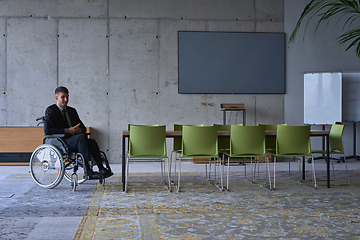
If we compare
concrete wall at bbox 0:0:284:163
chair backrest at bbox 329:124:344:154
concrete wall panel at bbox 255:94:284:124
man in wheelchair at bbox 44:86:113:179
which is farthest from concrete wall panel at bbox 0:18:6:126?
chair backrest at bbox 329:124:344:154

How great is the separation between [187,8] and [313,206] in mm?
5897

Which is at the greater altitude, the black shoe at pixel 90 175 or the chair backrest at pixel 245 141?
the chair backrest at pixel 245 141

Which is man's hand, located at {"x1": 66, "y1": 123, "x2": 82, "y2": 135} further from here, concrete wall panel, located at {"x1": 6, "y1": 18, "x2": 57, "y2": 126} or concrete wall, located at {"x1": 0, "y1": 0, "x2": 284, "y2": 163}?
concrete wall panel, located at {"x1": 6, "y1": 18, "x2": 57, "y2": 126}

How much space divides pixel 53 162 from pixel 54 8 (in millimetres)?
4786

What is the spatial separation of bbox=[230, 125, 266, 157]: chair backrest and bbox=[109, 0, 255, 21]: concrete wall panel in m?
4.43

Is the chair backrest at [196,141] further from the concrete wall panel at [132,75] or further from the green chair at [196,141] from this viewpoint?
the concrete wall panel at [132,75]

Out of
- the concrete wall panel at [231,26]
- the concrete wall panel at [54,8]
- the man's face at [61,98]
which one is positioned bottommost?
the man's face at [61,98]

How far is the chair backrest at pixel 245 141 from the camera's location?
4504 millimetres

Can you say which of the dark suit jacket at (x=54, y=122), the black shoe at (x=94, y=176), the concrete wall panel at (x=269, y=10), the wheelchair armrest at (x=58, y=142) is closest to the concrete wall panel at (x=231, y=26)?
the concrete wall panel at (x=269, y=10)

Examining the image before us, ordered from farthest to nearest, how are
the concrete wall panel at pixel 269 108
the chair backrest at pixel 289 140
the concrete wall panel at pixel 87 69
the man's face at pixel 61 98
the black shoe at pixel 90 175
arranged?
the concrete wall panel at pixel 269 108 < the concrete wall panel at pixel 87 69 < the man's face at pixel 61 98 < the chair backrest at pixel 289 140 < the black shoe at pixel 90 175

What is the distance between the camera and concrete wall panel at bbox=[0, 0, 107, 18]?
767cm

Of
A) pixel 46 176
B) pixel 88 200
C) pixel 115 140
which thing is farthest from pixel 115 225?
pixel 115 140

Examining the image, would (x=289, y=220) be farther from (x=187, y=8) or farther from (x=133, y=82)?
A: (x=187, y=8)

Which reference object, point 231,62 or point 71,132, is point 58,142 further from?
point 231,62
